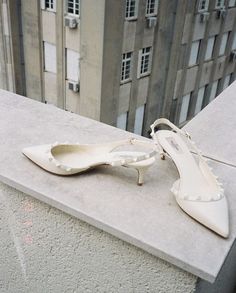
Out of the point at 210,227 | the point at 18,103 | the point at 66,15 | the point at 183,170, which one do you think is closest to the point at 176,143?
the point at 183,170

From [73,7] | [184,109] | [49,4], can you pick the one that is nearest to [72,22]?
[73,7]

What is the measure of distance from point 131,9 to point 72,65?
1.51 metres

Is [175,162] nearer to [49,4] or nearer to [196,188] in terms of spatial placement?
[196,188]

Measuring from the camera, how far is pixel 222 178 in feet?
2.55

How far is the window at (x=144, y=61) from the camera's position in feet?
23.6

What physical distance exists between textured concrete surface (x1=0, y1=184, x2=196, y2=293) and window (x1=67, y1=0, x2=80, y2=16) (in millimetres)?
5881

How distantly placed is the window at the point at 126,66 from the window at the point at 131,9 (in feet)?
2.30

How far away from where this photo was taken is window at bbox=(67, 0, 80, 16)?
19.9 ft

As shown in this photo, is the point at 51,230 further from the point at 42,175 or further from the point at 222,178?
the point at 222,178

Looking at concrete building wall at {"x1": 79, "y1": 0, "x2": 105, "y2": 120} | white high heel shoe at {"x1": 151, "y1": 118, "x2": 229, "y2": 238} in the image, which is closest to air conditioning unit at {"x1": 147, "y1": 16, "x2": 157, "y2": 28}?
concrete building wall at {"x1": 79, "y1": 0, "x2": 105, "y2": 120}

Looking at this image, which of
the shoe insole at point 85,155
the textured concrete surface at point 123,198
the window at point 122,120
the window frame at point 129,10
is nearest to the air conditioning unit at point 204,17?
the window frame at point 129,10

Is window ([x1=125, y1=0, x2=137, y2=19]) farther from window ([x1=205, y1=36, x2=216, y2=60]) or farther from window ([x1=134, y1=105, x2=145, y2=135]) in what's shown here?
window ([x1=205, y1=36, x2=216, y2=60])

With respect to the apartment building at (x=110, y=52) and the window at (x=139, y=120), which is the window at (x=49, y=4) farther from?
the window at (x=139, y=120)

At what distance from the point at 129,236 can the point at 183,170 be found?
0.19 m
